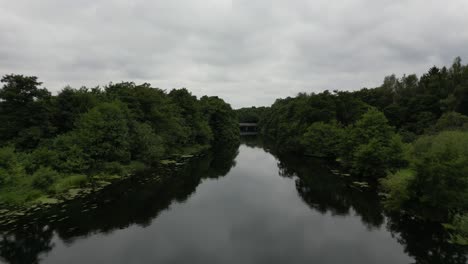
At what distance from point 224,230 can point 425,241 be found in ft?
36.1

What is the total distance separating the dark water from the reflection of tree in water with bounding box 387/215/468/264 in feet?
0.15

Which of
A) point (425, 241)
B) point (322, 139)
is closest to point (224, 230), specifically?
point (425, 241)

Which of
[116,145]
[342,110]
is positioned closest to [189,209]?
[116,145]

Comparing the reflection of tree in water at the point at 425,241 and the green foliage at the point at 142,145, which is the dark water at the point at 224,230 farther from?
the green foliage at the point at 142,145

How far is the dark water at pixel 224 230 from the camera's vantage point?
13.8m

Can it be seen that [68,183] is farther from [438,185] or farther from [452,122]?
[452,122]

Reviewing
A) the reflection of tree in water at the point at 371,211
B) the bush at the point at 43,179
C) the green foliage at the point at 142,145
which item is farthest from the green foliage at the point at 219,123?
the bush at the point at 43,179

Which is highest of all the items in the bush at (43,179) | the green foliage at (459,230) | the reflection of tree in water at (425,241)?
the bush at (43,179)

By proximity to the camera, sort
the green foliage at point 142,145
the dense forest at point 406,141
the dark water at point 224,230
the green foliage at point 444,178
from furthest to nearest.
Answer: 1. the green foliage at point 142,145
2. the dense forest at point 406,141
3. the green foliage at point 444,178
4. the dark water at point 224,230

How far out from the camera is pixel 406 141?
4116 centimetres

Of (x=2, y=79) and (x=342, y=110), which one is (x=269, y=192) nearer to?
(x=2, y=79)

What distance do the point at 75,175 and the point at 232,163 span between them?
22755 millimetres

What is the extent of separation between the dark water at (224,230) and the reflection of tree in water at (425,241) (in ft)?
0.15

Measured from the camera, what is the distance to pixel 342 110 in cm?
5600
